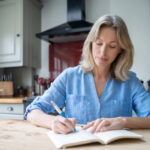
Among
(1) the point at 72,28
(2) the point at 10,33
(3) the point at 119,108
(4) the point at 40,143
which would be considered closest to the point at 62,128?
(4) the point at 40,143

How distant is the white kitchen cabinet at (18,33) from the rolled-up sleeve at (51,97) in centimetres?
135

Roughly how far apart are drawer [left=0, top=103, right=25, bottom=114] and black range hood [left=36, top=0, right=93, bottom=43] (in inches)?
36.0

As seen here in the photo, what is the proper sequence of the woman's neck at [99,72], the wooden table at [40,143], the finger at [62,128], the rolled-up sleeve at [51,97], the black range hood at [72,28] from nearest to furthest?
the wooden table at [40,143] → the finger at [62,128] → the rolled-up sleeve at [51,97] → the woman's neck at [99,72] → the black range hood at [72,28]

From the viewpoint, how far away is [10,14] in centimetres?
249

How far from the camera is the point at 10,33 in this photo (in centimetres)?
248

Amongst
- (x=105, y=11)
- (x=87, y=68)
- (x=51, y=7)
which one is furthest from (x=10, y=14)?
(x=87, y=68)

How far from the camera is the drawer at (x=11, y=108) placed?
81.5 inches

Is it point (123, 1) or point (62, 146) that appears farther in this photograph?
point (123, 1)

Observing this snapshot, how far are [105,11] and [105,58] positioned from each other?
1.59m

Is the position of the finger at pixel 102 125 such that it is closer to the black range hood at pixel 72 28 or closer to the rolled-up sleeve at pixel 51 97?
the rolled-up sleeve at pixel 51 97

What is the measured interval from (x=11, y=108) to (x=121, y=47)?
1.52 m

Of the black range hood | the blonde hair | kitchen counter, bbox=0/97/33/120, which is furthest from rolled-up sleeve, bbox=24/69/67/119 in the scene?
the black range hood

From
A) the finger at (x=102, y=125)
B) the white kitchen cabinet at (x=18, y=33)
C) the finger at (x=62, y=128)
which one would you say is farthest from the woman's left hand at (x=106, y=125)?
the white kitchen cabinet at (x=18, y=33)

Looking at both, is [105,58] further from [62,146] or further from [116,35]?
[62,146]
